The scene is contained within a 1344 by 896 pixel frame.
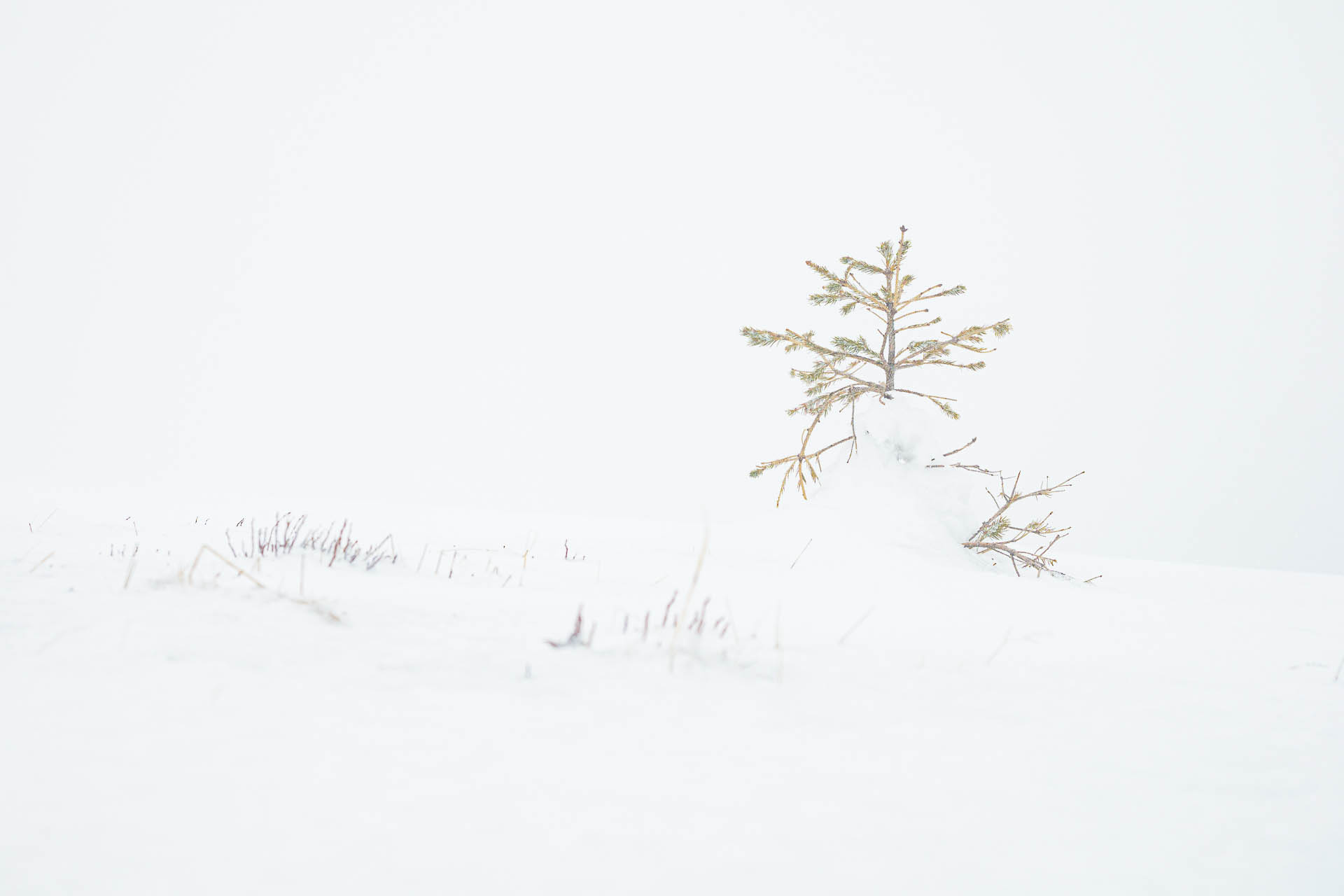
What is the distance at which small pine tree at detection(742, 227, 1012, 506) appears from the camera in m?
6.33

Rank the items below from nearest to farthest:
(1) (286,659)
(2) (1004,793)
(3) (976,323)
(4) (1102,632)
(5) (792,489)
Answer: (2) (1004,793), (1) (286,659), (4) (1102,632), (3) (976,323), (5) (792,489)

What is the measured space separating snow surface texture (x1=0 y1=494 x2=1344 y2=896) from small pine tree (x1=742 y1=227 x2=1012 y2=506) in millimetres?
4020

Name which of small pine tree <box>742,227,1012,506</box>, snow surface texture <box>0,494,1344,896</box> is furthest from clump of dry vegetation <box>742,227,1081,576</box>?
snow surface texture <box>0,494,1344,896</box>

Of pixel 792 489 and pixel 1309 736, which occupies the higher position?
pixel 792 489

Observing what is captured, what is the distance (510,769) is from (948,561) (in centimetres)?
520

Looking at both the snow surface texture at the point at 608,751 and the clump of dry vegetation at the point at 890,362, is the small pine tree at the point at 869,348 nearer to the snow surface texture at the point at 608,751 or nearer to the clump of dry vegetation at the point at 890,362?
the clump of dry vegetation at the point at 890,362

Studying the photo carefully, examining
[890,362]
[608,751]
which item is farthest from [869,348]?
[608,751]

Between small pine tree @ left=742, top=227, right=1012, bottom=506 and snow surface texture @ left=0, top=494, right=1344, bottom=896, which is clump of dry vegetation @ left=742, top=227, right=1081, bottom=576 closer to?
small pine tree @ left=742, top=227, right=1012, bottom=506

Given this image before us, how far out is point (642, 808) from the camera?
1.23 meters

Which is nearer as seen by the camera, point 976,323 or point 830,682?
point 830,682

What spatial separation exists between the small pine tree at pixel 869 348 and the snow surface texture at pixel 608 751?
13.2 feet

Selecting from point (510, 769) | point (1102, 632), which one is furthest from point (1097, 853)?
point (1102, 632)

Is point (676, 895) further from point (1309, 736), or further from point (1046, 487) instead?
point (1046, 487)

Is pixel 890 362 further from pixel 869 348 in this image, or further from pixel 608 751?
pixel 608 751
